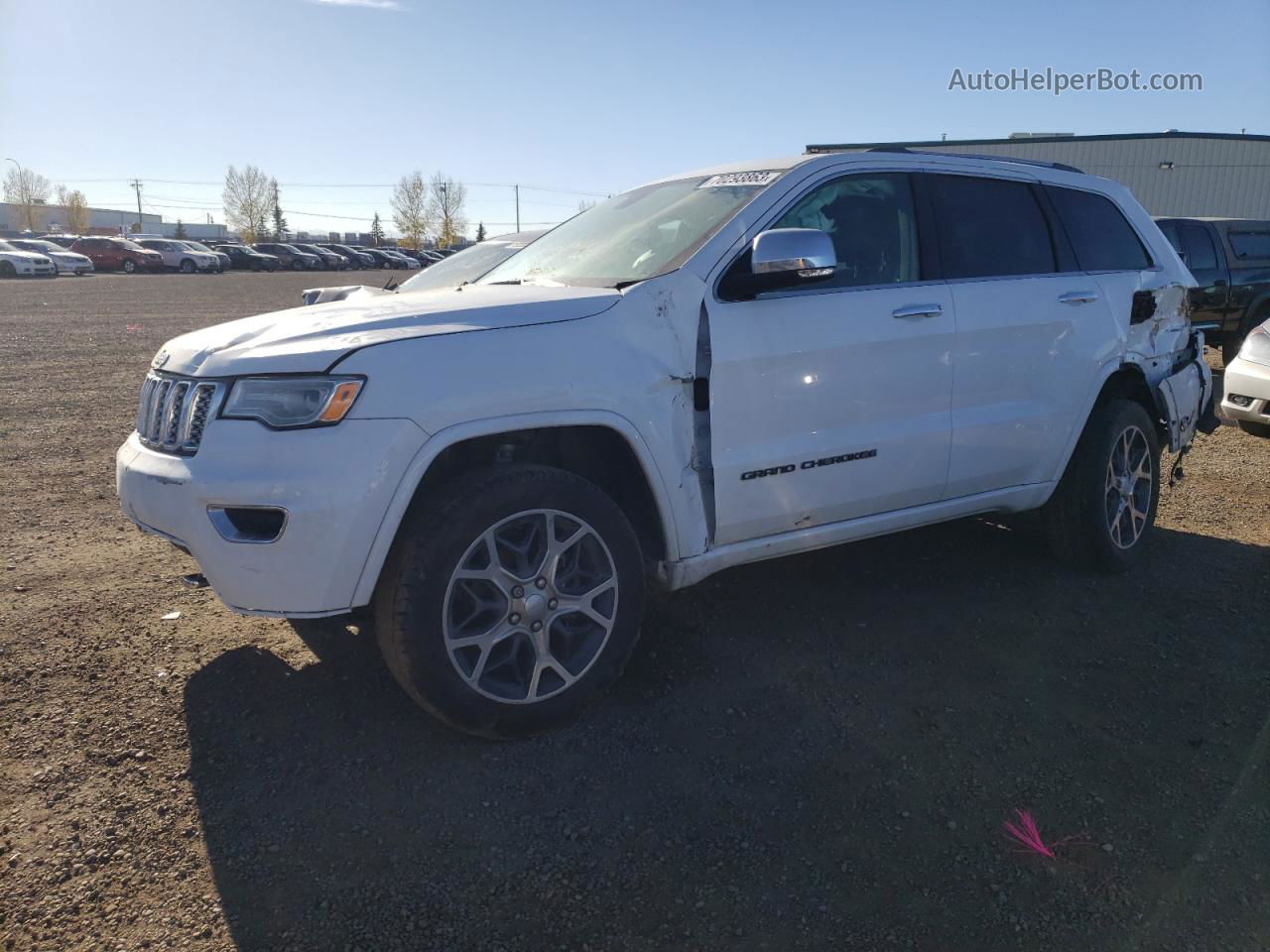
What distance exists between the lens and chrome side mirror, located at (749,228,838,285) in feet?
10.6

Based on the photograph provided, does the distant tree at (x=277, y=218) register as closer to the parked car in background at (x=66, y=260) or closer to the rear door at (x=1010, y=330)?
the parked car in background at (x=66, y=260)

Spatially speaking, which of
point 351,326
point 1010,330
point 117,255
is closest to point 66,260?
point 117,255

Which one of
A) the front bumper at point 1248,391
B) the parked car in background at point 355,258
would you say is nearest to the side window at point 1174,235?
the front bumper at point 1248,391

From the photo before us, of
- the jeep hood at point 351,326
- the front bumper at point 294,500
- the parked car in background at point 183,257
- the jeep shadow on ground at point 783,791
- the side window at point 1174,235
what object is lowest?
the jeep shadow on ground at point 783,791

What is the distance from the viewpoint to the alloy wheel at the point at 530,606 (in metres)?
3.02

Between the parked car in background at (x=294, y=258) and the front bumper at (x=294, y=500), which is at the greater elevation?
the parked car in background at (x=294, y=258)

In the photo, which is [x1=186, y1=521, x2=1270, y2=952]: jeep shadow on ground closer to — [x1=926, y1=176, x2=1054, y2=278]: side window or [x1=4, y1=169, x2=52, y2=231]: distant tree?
[x1=926, y1=176, x2=1054, y2=278]: side window

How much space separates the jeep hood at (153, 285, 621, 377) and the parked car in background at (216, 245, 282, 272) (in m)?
60.9

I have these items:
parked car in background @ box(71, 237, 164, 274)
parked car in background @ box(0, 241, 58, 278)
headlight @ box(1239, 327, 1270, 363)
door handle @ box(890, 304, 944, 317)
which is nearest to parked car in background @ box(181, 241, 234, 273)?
parked car in background @ box(71, 237, 164, 274)

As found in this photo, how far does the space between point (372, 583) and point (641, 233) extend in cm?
188

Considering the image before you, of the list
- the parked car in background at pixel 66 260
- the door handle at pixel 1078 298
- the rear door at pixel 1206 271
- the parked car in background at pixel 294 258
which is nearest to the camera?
the door handle at pixel 1078 298

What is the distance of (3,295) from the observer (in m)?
26.3

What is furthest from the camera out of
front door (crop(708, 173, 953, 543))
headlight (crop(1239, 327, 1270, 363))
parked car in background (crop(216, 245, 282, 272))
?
parked car in background (crop(216, 245, 282, 272))

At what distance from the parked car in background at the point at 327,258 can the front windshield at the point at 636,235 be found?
60.7 meters
